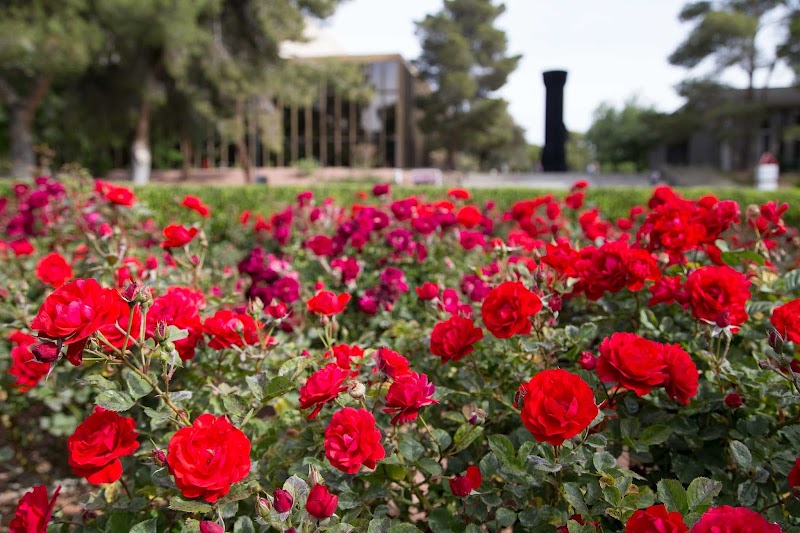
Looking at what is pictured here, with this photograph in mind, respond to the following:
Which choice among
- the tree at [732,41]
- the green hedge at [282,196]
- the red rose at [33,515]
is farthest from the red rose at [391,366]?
the tree at [732,41]

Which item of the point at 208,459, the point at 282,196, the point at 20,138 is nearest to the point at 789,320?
the point at 208,459

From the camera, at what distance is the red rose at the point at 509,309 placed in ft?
4.18

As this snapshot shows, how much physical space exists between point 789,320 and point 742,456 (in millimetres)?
319

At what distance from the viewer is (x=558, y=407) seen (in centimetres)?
97

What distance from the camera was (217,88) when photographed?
1955 centimetres

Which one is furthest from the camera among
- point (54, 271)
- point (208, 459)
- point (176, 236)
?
point (54, 271)

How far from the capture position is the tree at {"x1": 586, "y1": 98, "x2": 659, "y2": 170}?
4541cm

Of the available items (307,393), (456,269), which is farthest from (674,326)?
(456,269)

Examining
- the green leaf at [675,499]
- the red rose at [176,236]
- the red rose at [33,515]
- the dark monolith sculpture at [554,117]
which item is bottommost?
the red rose at [33,515]

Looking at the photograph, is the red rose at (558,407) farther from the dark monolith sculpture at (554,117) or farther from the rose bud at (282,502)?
the dark monolith sculpture at (554,117)

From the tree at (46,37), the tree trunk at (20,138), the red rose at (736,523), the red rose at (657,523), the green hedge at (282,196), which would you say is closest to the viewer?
the red rose at (736,523)

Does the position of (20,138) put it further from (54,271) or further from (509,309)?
(509,309)

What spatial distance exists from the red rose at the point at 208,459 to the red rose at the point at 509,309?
1.91 ft

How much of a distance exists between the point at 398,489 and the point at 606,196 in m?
8.79
